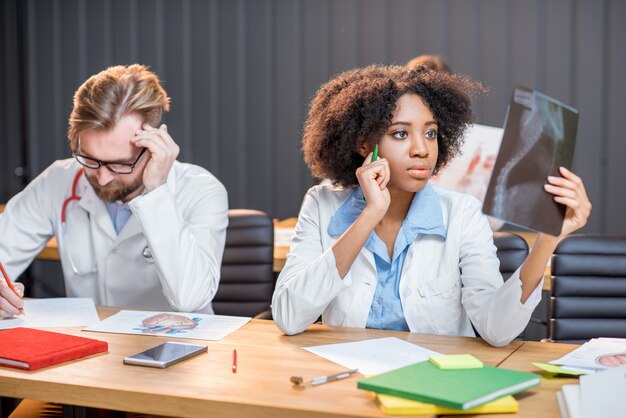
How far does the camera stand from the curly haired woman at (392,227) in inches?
78.4

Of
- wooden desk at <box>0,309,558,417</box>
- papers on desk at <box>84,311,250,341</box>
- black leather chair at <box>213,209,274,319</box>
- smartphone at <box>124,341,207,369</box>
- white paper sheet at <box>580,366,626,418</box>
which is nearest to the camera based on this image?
white paper sheet at <box>580,366,626,418</box>

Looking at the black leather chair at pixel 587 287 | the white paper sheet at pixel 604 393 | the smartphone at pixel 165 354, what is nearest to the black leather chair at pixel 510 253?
the black leather chair at pixel 587 287

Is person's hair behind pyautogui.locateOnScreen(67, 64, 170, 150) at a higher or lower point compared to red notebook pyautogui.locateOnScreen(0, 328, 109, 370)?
higher

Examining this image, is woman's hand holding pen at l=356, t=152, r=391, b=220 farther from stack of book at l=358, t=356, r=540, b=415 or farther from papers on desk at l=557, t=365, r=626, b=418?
papers on desk at l=557, t=365, r=626, b=418

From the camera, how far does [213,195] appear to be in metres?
2.52

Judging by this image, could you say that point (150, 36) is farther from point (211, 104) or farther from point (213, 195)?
point (213, 195)

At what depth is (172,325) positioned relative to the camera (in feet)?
6.68

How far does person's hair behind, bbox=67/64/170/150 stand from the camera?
2.33m

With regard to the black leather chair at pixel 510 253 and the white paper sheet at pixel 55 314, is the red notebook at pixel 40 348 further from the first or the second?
the black leather chair at pixel 510 253

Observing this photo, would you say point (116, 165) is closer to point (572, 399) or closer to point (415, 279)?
point (415, 279)

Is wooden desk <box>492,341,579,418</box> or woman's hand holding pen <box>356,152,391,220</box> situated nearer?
wooden desk <box>492,341,579,418</box>

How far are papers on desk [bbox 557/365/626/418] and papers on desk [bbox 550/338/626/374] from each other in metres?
0.11

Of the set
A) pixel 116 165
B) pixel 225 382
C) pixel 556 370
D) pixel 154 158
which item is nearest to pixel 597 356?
pixel 556 370

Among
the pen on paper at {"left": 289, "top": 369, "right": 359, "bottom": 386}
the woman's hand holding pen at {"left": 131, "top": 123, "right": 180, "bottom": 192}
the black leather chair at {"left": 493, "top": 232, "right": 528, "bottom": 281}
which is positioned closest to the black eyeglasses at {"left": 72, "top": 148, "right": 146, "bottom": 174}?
the woman's hand holding pen at {"left": 131, "top": 123, "right": 180, "bottom": 192}
